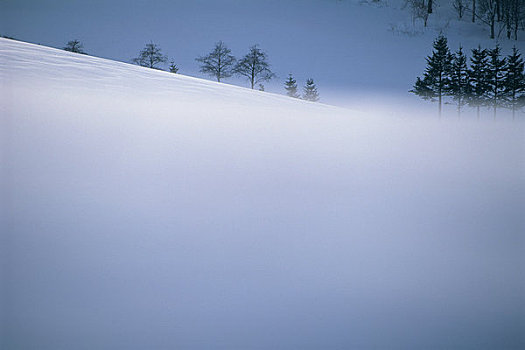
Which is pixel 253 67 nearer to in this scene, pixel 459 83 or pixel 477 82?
pixel 459 83

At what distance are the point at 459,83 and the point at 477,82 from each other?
3.30ft

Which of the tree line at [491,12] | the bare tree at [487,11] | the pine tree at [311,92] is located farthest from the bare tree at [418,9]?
the pine tree at [311,92]

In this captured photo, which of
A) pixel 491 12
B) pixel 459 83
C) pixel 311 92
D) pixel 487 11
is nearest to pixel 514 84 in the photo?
pixel 459 83

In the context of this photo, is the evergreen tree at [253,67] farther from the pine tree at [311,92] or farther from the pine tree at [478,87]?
the pine tree at [478,87]

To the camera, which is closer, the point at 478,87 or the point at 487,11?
the point at 478,87

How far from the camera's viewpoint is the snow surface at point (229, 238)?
4.33ft

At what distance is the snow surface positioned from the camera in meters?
1.32

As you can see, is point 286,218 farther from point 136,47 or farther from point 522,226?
point 136,47

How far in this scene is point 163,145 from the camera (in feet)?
8.21

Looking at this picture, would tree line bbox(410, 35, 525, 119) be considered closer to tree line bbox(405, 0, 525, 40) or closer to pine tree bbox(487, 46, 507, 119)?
pine tree bbox(487, 46, 507, 119)

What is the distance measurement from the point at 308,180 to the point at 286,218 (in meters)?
0.57

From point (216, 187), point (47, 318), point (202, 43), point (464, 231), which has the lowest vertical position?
point (47, 318)

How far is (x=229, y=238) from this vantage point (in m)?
1.72

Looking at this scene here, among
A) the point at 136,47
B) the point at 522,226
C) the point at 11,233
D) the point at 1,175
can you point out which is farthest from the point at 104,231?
the point at 136,47
